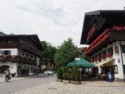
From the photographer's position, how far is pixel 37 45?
73000 millimetres

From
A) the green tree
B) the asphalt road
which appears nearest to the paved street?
the asphalt road

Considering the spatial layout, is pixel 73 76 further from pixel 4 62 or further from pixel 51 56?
pixel 51 56

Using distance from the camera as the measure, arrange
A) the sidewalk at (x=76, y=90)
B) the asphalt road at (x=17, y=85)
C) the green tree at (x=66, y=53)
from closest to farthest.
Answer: the sidewalk at (x=76, y=90), the asphalt road at (x=17, y=85), the green tree at (x=66, y=53)

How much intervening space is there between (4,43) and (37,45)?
22333mm

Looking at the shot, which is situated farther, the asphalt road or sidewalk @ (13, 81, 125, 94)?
the asphalt road

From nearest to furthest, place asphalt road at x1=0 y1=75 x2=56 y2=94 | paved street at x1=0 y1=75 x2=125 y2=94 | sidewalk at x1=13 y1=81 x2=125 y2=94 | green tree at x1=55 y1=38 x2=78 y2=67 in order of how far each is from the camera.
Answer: sidewalk at x1=13 y1=81 x2=125 y2=94
paved street at x1=0 y1=75 x2=125 y2=94
asphalt road at x1=0 y1=75 x2=56 y2=94
green tree at x1=55 y1=38 x2=78 y2=67

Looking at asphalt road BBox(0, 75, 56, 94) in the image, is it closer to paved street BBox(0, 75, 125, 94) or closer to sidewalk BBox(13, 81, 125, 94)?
paved street BBox(0, 75, 125, 94)

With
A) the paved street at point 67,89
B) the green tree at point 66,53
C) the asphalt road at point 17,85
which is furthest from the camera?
the green tree at point 66,53

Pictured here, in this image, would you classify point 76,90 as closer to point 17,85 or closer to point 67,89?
point 67,89

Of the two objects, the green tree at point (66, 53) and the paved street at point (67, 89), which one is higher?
the green tree at point (66, 53)

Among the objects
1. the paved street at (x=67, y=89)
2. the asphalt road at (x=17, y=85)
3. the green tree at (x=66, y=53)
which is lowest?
the asphalt road at (x=17, y=85)

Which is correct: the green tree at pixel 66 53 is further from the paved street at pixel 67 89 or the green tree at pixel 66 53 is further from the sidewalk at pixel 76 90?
the sidewalk at pixel 76 90

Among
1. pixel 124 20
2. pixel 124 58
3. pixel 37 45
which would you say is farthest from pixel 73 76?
pixel 37 45

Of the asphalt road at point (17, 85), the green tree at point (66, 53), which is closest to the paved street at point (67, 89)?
the asphalt road at point (17, 85)
